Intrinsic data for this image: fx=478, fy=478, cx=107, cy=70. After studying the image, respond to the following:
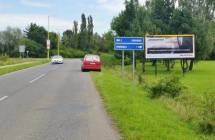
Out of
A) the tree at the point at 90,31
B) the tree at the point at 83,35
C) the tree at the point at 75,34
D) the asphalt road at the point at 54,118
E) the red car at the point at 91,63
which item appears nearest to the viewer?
the asphalt road at the point at 54,118

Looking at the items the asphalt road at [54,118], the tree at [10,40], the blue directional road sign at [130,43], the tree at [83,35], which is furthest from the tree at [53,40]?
the asphalt road at [54,118]

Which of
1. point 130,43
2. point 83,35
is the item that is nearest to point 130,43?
point 130,43

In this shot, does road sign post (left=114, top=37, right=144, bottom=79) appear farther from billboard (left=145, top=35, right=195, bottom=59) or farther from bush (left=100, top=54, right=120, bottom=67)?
bush (left=100, top=54, right=120, bottom=67)

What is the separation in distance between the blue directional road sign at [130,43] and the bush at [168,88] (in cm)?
1146

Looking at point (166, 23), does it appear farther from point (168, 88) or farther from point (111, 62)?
point (168, 88)

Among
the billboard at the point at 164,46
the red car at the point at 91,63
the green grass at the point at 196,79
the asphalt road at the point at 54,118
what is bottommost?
the green grass at the point at 196,79

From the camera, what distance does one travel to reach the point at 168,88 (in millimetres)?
20875

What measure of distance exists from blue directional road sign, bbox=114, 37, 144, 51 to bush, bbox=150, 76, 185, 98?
37.6 feet

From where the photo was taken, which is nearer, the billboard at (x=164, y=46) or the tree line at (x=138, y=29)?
the billboard at (x=164, y=46)

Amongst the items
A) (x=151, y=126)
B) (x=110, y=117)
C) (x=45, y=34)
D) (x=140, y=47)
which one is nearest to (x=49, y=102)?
(x=110, y=117)

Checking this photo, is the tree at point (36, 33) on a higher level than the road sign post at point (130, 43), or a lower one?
higher

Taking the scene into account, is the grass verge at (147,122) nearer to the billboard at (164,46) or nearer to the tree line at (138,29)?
the billboard at (164,46)

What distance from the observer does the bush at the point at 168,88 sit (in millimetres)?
20281

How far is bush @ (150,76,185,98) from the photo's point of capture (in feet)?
66.5
